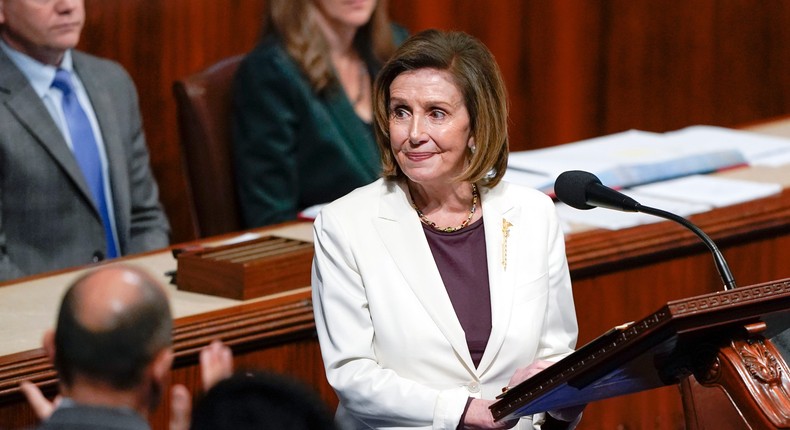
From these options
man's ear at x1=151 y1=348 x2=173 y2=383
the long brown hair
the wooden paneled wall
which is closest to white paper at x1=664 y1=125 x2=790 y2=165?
the wooden paneled wall

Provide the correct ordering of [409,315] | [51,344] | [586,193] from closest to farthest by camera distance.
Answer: [51,344] < [586,193] < [409,315]

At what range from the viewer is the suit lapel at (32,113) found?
3.73 metres

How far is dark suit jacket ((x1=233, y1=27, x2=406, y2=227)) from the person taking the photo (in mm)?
4121

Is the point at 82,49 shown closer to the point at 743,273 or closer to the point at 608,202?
the point at 743,273

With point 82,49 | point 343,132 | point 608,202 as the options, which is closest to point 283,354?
point 608,202

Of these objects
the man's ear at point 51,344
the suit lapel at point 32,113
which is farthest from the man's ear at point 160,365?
the suit lapel at point 32,113

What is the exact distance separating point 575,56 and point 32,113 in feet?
8.39

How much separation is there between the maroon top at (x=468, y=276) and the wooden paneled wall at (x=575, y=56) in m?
2.22

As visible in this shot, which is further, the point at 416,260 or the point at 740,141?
the point at 740,141

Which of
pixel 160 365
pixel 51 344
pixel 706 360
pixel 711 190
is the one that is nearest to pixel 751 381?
pixel 706 360

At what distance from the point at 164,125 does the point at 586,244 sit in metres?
1.85

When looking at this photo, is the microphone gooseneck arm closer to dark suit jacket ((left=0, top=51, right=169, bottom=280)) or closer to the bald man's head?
the bald man's head

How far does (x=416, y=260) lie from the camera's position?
2.62 metres

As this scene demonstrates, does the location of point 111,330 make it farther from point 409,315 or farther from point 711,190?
point 711,190
